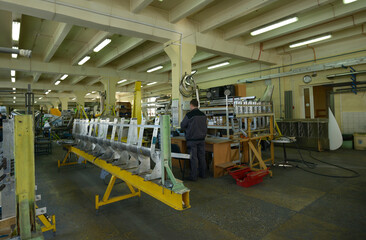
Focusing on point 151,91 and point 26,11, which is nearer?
point 26,11

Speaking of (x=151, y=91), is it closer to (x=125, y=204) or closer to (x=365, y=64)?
(x=365, y=64)

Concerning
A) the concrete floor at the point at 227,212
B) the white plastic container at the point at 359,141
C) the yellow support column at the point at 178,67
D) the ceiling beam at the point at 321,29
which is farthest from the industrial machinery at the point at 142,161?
the white plastic container at the point at 359,141

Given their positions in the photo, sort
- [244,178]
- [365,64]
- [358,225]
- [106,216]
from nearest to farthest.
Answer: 1. [358,225]
2. [106,216]
3. [244,178]
4. [365,64]

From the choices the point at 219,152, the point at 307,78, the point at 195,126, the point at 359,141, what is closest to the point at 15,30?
the point at 195,126

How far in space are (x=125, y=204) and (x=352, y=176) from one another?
4213 mm

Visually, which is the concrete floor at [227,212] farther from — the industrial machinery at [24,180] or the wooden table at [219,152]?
the industrial machinery at [24,180]

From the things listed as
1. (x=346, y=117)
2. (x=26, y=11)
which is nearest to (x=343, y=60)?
(x=346, y=117)

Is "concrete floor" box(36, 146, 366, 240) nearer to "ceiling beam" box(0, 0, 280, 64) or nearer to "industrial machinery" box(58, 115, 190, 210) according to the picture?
"industrial machinery" box(58, 115, 190, 210)

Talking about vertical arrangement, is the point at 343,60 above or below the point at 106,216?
above

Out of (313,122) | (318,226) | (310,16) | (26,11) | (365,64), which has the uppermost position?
(310,16)

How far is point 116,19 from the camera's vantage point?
4730 millimetres

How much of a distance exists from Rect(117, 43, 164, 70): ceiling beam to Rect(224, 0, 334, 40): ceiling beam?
7.84ft

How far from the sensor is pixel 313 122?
6.96 metres

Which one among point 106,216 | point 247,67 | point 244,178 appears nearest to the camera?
point 106,216
